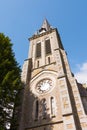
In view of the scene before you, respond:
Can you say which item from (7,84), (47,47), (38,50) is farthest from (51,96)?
(38,50)

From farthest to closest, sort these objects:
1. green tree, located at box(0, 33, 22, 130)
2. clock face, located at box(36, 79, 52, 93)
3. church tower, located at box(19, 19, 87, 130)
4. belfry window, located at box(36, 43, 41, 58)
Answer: belfry window, located at box(36, 43, 41, 58) → clock face, located at box(36, 79, 52, 93) → church tower, located at box(19, 19, 87, 130) → green tree, located at box(0, 33, 22, 130)

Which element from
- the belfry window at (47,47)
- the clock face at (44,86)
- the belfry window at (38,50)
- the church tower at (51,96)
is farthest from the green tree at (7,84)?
the belfry window at (47,47)

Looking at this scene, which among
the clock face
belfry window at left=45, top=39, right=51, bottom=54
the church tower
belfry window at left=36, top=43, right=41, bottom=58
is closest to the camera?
the church tower

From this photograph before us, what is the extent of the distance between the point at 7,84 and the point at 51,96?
223 inches

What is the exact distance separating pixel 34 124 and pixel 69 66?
7.66 meters

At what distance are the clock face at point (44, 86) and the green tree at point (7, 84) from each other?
4044 mm

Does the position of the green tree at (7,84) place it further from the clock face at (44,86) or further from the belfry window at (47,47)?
the belfry window at (47,47)

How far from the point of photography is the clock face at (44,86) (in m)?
18.5

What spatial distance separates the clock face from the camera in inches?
730

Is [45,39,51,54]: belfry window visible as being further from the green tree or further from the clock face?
the green tree

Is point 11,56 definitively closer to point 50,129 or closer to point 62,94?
point 62,94

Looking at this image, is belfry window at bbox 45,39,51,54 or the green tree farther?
belfry window at bbox 45,39,51,54

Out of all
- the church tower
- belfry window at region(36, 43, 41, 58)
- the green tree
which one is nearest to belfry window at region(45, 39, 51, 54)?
the church tower

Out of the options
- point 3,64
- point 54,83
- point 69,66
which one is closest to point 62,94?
point 54,83
